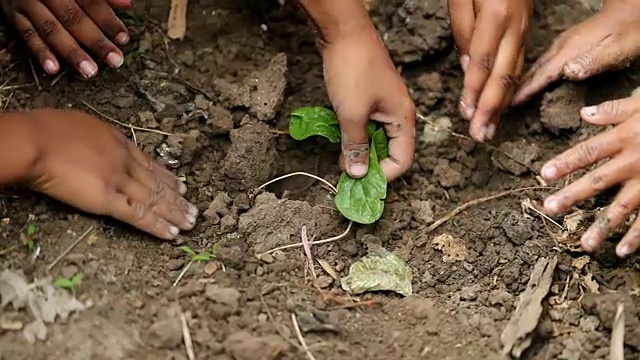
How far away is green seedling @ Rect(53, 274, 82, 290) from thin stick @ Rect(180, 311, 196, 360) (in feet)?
0.65

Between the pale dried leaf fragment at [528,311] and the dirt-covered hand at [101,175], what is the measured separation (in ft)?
2.21

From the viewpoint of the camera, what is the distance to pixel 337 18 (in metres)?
1.91

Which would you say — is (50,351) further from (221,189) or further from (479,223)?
(479,223)

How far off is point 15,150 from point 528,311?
3.27 feet

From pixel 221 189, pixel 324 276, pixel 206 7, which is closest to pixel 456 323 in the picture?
pixel 324 276

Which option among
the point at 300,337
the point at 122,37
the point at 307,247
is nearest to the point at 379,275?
the point at 307,247

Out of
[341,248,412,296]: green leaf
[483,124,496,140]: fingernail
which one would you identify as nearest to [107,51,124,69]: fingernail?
[341,248,412,296]: green leaf

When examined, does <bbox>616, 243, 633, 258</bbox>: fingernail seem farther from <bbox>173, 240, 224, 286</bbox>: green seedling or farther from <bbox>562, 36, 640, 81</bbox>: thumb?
<bbox>173, 240, 224, 286</bbox>: green seedling

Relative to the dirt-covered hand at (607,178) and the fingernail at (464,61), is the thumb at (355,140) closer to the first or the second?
the fingernail at (464,61)

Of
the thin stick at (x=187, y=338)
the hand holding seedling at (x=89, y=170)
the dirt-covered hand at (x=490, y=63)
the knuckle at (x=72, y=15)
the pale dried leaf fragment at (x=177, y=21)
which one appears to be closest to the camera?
the thin stick at (x=187, y=338)

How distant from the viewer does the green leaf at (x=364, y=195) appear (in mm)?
1887

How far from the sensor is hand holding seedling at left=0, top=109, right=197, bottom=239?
65.9 inches

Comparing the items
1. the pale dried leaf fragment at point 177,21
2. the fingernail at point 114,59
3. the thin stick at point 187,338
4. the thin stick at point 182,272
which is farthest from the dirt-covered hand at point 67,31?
the thin stick at point 187,338

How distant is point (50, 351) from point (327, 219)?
0.65 meters
